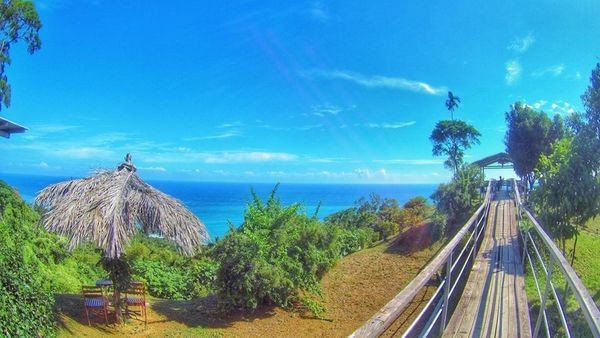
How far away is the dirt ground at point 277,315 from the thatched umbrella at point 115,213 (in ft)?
4.70

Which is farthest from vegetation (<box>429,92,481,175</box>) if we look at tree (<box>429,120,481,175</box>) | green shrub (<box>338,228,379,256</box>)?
green shrub (<box>338,228,379,256</box>)

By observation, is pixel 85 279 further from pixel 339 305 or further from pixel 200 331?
pixel 339 305

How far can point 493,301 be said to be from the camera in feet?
12.6

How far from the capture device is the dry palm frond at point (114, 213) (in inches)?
264

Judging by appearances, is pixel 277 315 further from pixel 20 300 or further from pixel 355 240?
pixel 355 240

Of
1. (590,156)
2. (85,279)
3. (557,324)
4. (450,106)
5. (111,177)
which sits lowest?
(85,279)

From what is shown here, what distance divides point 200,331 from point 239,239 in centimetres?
210

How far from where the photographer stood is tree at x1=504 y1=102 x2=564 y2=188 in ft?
80.0

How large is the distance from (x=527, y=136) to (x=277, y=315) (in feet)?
77.7

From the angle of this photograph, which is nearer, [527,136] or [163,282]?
[163,282]

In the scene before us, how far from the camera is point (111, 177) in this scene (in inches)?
302

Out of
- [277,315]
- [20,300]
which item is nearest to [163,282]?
[277,315]

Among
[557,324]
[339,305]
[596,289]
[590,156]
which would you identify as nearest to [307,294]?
[339,305]

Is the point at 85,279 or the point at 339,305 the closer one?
the point at 339,305
